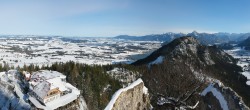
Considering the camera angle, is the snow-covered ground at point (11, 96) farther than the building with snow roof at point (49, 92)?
No

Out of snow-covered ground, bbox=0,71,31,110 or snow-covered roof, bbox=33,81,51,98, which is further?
snow-covered roof, bbox=33,81,51,98

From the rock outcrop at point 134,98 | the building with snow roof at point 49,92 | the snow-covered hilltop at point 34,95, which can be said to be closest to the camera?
the rock outcrop at point 134,98

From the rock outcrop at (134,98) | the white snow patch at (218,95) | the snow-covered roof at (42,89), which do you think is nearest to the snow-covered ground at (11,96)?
the snow-covered roof at (42,89)

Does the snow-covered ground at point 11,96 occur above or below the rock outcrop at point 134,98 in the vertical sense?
below

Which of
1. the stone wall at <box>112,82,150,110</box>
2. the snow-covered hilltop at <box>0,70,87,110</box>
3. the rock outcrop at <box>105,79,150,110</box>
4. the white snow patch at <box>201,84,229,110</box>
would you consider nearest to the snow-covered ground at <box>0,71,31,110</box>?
the snow-covered hilltop at <box>0,70,87,110</box>

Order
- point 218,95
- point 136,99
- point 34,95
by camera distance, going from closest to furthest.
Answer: point 218,95
point 136,99
point 34,95

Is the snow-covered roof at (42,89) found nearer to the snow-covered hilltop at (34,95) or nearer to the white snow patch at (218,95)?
the snow-covered hilltop at (34,95)

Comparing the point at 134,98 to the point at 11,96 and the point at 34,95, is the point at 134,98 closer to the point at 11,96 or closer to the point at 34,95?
the point at 34,95

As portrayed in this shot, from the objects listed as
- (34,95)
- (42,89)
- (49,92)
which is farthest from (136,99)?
(34,95)

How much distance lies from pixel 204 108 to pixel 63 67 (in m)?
100

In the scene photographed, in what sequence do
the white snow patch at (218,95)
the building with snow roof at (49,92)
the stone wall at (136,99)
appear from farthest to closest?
the building with snow roof at (49,92), the stone wall at (136,99), the white snow patch at (218,95)

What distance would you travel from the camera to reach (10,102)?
76688 mm

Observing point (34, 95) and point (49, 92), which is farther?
point (34, 95)

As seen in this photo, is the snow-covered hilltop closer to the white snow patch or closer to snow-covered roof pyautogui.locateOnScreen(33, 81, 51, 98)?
snow-covered roof pyautogui.locateOnScreen(33, 81, 51, 98)
